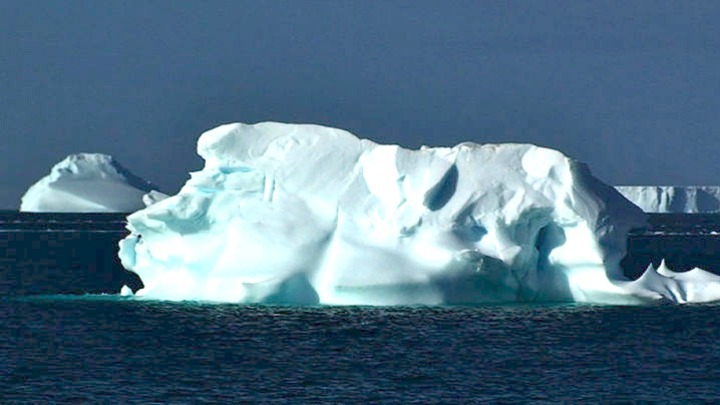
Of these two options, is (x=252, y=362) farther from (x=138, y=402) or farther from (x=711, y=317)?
(x=711, y=317)

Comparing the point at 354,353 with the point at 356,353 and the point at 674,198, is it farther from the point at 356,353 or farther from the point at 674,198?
the point at 674,198

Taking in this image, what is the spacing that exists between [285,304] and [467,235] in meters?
4.47

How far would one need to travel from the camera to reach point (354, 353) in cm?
2753

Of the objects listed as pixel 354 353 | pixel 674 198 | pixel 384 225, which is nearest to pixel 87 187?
pixel 674 198

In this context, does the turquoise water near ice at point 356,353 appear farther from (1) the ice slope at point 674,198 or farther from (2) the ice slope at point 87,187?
(2) the ice slope at point 87,187

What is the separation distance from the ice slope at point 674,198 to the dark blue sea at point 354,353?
77744 millimetres

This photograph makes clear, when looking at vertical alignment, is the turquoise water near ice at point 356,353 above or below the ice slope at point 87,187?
below

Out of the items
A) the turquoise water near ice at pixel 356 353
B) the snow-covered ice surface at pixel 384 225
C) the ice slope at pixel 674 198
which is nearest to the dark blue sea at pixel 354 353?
the turquoise water near ice at pixel 356 353

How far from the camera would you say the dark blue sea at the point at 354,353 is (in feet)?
76.8

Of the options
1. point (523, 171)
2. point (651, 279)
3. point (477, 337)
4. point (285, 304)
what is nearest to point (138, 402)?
point (477, 337)

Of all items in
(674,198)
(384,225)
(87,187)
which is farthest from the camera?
(674,198)

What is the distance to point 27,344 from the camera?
29234 mm

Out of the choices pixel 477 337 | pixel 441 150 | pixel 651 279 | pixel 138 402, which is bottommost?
pixel 138 402

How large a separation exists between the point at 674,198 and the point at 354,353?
9663cm
